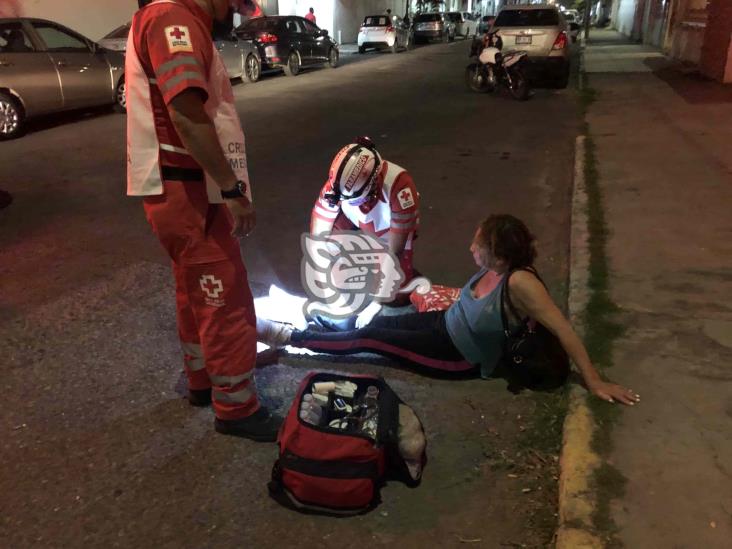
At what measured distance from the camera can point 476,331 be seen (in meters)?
3.15

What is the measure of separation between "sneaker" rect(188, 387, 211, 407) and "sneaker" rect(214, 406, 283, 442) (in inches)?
9.3

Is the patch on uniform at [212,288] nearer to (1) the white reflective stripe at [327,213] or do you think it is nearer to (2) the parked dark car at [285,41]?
(1) the white reflective stripe at [327,213]

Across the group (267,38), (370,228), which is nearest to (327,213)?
(370,228)

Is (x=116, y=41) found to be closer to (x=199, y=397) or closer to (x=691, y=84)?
(x=691, y=84)

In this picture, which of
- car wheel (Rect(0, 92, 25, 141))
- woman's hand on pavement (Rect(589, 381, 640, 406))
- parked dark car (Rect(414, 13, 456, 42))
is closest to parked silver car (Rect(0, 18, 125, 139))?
car wheel (Rect(0, 92, 25, 141))

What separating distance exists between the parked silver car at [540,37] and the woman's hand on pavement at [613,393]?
→ 1287 cm

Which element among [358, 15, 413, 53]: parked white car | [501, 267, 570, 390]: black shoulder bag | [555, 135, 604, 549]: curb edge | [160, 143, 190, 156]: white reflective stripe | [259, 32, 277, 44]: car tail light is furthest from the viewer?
[358, 15, 413, 53]: parked white car

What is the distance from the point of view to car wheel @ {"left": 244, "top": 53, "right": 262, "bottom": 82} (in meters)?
16.5

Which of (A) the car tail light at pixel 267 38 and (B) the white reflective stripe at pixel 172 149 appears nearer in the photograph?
(B) the white reflective stripe at pixel 172 149

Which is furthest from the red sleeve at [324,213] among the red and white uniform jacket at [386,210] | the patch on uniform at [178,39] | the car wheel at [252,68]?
the car wheel at [252,68]

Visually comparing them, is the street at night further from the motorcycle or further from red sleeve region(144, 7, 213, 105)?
the motorcycle

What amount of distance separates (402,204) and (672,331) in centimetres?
165

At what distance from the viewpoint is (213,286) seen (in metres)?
2.62

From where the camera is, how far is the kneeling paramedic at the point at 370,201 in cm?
359
